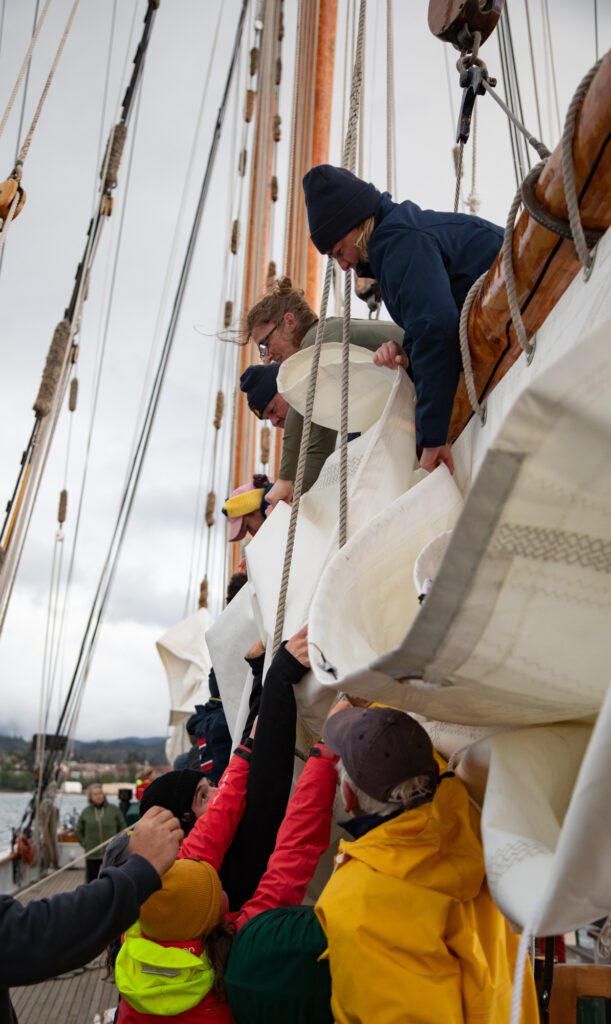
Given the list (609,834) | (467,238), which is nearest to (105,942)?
(609,834)

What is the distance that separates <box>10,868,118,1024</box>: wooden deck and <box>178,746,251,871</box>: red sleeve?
243 centimetres

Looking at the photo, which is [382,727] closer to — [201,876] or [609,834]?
[201,876]

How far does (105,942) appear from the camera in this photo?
3.83 feet

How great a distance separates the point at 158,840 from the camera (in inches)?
50.4

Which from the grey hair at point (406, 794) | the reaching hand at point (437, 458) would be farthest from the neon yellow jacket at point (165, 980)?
the reaching hand at point (437, 458)

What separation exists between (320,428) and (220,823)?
95 centimetres

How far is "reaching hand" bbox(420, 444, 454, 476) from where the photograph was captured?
1.38 metres

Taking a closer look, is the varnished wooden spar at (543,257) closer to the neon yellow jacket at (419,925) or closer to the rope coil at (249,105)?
the neon yellow jacket at (419,925)

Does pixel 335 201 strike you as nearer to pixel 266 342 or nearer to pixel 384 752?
pixel 266 342

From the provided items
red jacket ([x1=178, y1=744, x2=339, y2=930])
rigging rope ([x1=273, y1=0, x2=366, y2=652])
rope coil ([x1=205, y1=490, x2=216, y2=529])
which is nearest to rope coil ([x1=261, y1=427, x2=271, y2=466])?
rope coil ([x1=205, y1=490, x2=216, y2=529])

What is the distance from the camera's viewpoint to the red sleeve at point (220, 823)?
1498mm

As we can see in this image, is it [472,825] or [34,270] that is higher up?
[34,270]

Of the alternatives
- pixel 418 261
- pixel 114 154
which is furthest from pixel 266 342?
pixel 114 154

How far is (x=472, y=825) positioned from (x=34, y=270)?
9.76 m
